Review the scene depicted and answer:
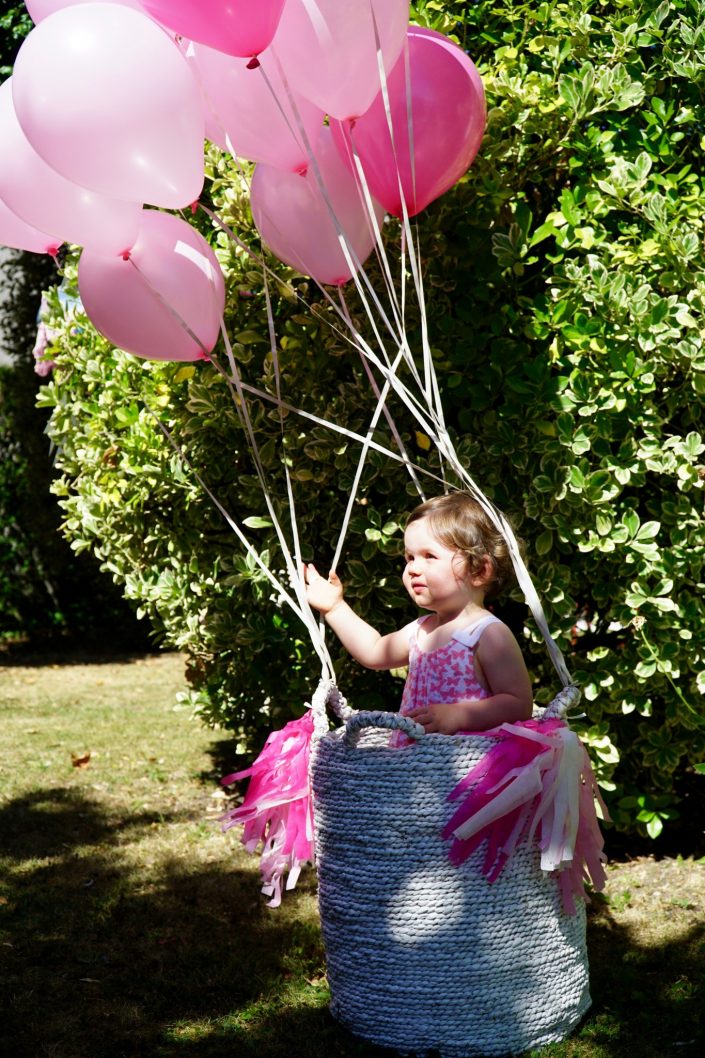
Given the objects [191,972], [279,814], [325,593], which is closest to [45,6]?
[325,593]

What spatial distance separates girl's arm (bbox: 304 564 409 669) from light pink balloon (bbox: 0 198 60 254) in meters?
1.16

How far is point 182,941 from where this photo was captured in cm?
312

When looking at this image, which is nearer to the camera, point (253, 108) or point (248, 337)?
point (253, 108)

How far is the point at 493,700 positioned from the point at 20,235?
5.83ft

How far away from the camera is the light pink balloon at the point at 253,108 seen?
2.66 m

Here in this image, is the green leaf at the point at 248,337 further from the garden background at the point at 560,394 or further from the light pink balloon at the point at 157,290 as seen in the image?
the light pink balloon at the point at 157,290

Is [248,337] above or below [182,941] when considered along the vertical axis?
above

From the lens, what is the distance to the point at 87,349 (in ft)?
14.9

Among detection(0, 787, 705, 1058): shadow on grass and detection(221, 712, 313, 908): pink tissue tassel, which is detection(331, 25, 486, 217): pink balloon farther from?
detection(0, 787, 705, 1058): shadow on grass

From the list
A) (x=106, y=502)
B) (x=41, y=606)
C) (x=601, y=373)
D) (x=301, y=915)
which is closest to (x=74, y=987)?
(x=301, y=915)

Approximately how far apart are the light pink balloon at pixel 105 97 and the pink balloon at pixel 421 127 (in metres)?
0.50

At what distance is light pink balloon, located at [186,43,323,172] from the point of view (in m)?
2.66

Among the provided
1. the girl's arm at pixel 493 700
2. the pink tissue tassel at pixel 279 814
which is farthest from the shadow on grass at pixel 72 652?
the girl's arm at pixel 493 700

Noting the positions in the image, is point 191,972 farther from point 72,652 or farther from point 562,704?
point 72,652
